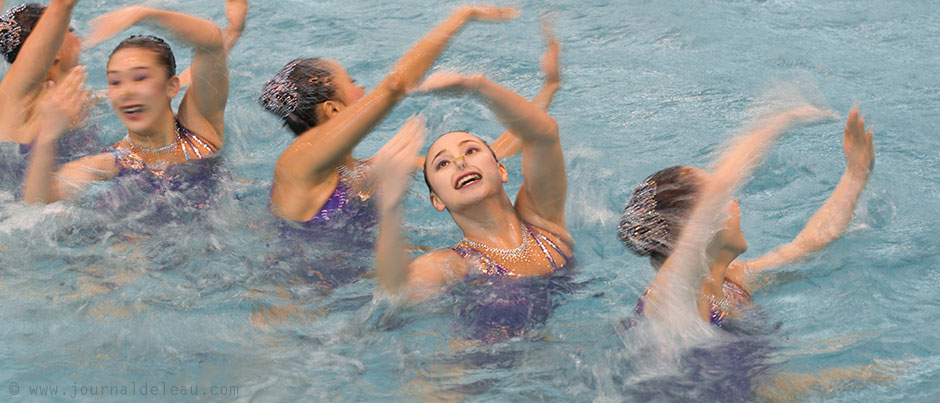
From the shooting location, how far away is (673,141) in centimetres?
541

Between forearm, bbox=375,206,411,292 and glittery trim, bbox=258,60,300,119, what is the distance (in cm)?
117

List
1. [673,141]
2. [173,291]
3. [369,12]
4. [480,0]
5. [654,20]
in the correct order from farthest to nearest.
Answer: [369,12] → [654,20] → [480,0] → [673,141] → [173,291]

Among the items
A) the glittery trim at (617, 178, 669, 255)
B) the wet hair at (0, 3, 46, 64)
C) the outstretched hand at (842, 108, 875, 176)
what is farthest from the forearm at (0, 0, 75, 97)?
the outstretched hand at (842, 108, 875, 176)

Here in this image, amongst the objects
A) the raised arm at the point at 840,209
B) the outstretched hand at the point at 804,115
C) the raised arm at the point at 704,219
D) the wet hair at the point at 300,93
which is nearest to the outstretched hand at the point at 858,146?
the raised arm at the point at 840,209

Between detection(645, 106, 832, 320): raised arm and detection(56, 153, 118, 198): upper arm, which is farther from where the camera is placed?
detection(56, 153, 118, 198): upper arm

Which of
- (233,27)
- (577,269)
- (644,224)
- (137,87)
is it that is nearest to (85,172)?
(137,87)

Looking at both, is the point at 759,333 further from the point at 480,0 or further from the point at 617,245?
the point at 480,0

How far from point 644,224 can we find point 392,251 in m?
0.89

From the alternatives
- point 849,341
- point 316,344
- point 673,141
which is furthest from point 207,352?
point 673,141

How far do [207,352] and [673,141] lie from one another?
9.87ft

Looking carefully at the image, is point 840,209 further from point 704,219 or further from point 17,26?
point 17,26

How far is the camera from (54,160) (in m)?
4.08

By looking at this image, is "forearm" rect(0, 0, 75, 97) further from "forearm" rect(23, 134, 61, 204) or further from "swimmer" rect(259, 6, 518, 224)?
"swimmer" rect(259, 6, 518, 224)

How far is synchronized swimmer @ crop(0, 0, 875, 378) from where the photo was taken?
3102mm
